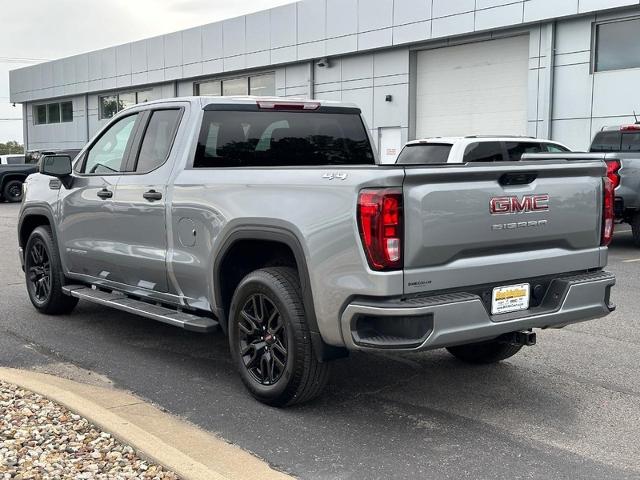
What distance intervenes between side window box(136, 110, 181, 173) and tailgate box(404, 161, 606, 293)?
8.00 ft

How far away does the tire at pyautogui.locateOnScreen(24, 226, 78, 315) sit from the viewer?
7.04 m

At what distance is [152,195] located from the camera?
5.53 m

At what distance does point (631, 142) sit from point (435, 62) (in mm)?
12167

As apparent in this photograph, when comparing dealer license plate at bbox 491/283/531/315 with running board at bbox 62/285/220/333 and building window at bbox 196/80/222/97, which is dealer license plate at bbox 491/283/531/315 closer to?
running board at bbox 62/285/220/333

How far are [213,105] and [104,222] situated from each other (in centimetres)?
146

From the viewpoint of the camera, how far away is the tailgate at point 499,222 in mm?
3922

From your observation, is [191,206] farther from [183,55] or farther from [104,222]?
[183,55]

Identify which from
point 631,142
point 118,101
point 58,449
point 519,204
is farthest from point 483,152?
point 118,101

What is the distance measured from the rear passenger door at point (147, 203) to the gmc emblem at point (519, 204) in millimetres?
2475

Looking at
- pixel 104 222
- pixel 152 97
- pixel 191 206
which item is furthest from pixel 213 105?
pixel 152 97

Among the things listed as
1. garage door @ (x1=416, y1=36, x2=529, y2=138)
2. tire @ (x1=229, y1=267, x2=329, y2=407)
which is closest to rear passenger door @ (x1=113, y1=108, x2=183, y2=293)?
tire @ (x1=229, y1=267, x2=329, y2=407)

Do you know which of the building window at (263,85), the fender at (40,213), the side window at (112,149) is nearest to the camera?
the side window at (112,149)

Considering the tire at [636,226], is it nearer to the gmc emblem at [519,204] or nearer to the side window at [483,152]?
the side window at [483,152]

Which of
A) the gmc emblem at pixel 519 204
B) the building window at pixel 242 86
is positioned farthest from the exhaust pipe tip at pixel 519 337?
the building window at pixel 242 86
